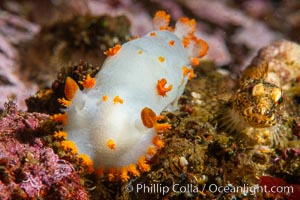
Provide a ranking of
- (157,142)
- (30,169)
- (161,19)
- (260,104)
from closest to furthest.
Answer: (30,169)
(157,142)
(260,104)
(161,19)

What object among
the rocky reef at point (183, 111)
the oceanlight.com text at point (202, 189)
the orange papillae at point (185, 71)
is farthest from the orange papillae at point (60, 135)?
the orange papillae at point (185, 71)

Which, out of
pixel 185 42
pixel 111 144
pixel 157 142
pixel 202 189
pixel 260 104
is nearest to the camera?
pixel 111 144

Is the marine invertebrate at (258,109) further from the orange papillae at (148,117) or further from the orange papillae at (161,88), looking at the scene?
the orange papillae at (148,117)

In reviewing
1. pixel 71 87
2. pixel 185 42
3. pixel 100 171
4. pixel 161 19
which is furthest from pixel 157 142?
pixel 161 19

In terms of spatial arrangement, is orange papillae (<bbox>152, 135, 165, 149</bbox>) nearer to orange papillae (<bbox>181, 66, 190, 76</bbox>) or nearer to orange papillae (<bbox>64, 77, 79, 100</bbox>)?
orange papillae (<bbox>64, 77, 79, 100</bbox>)

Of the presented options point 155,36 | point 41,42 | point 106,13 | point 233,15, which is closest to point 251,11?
point 233,15

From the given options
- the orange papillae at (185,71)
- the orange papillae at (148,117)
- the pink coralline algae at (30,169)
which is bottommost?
the pink coralline algae at (30,169)

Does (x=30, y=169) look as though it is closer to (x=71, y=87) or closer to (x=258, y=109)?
(x=71, y=87)
